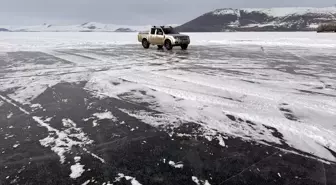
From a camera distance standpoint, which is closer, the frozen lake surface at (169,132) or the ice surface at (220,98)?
the frozen lake surface at (169,132)

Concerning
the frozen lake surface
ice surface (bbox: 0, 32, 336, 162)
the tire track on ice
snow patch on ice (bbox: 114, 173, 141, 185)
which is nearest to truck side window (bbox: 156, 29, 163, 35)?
Result: ice surface (bbox: 0, 32, 336, 162)

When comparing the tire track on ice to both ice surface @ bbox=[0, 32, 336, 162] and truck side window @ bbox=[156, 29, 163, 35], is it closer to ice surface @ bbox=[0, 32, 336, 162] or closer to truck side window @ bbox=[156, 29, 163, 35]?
ice surface @ bbox=[0, 32, 336, 162]

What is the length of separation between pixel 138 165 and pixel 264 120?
282 cm

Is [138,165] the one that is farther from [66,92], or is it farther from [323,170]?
[66,92]

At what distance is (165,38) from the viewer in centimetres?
2281

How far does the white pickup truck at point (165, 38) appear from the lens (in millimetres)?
22172

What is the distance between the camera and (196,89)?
26.2ft

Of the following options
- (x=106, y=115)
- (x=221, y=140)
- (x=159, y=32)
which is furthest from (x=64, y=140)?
(x=159, y=32)

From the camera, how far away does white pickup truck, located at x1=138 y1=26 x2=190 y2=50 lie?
22172mm

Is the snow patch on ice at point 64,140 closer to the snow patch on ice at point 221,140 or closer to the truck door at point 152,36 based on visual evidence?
the snow patch on ice at point 221,140

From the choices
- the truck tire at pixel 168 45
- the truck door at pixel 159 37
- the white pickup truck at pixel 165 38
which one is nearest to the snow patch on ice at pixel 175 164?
the white pickup truck at pixel 165 38

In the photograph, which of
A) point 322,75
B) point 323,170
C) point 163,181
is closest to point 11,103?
point 163,181

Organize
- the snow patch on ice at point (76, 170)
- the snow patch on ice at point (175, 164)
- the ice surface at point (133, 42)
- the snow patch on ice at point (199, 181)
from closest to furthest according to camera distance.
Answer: the snow patch on ice at point (199, 181) → the snow patch on ice at point (76, 170) → the snow patch on ice at point (175, 164) → the ice surface at point (133, 42)

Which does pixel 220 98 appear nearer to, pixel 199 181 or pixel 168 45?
pixel 199 181
